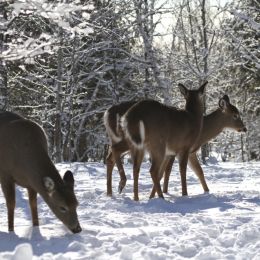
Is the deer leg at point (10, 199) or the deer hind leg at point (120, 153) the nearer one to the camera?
the deer leg at point (10, 199)

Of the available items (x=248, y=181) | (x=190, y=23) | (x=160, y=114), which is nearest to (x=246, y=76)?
(x=190, y=23)

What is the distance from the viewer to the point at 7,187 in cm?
688

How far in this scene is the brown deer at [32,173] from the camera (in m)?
6.51

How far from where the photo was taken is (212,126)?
11867 millimetres

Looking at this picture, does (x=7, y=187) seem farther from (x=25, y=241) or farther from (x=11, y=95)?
(x=11, y=95)

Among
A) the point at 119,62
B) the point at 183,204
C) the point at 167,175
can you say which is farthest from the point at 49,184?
the point at 119,62

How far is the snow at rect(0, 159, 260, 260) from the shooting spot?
17.9 feet

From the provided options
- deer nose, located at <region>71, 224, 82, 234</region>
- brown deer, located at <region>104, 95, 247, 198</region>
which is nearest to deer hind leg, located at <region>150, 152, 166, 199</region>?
brown deer, located at <region>104, 95, 247, 198</region>

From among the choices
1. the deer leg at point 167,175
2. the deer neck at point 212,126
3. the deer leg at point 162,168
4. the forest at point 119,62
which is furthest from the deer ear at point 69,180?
A: the forest at point 119,62

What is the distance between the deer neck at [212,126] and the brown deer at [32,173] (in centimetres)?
515

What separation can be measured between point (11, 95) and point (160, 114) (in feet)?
48.1

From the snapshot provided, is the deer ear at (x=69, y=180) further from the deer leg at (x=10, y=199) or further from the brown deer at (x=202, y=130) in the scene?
the brown deer at (x=202, y=130)

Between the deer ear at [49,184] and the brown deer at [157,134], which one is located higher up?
the brown deer at [157,134]

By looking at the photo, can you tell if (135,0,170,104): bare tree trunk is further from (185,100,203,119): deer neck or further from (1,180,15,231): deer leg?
(1,180,15,231): deer leg
